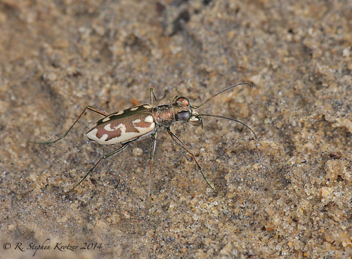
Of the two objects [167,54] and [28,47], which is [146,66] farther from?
[28,47]

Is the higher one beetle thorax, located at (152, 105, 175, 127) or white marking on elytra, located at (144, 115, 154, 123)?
beetle thorax, located at (152, 105, 175, 127)

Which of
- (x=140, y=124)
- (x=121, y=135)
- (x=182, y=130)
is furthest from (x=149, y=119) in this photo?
(x=182, y=130)

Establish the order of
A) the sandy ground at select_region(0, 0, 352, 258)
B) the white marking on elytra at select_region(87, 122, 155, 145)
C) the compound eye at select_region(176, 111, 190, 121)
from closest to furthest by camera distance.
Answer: the sandy ground at select_region(0, 0, 352, 258)
the white marking on elytra at select_region(87, 122, 155, 145)
the compound eye at select_region(176, 111, 190, 121)

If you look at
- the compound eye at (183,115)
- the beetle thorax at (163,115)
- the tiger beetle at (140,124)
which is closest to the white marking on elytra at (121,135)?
the tiger beetle at (140,124)

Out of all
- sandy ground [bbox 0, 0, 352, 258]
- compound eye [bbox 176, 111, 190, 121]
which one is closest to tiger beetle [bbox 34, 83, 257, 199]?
compound eye [bbox 176, 111, 190, 121]

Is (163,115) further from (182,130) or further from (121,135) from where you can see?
(121,135)

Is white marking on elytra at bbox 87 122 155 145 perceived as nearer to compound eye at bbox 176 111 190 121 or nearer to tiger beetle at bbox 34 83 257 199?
tiger beetle at bbox 34 83 257 199

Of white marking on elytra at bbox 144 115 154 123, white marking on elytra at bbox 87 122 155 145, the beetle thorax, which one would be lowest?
white marking on elytra at bbox 87 122 155 145

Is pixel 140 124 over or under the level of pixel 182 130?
under

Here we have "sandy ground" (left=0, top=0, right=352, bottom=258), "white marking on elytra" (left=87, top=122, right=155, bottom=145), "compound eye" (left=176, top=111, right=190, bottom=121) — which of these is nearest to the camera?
"sandy ground" (left=0, top=0, right=352, bottom=258)
